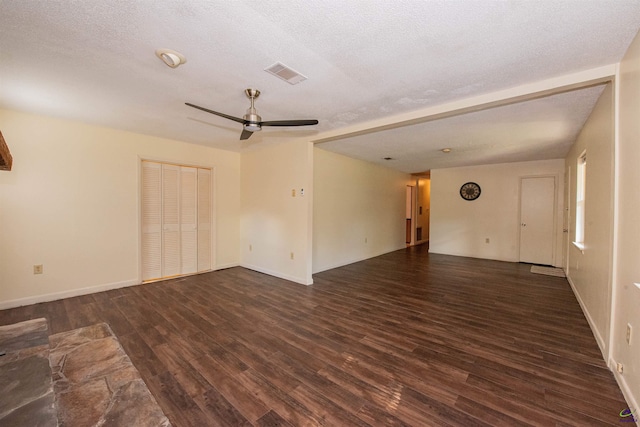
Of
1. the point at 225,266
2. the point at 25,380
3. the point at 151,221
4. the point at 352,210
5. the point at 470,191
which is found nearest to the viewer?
the point at 25,380

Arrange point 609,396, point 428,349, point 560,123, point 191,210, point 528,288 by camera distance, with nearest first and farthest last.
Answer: point 609,396
point 428,349
point 560,123
point 528,288
point 191,210

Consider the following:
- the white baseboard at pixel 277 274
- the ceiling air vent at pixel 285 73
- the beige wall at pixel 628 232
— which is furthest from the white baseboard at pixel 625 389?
the white baseboard at pixel 277 274

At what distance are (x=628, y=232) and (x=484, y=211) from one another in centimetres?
533

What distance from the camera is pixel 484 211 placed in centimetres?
661

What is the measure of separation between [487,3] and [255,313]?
3.43 metres

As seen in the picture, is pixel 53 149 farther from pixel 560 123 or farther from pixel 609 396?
pixel 560 123

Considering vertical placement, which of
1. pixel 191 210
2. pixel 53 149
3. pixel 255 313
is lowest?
pixel 255 313

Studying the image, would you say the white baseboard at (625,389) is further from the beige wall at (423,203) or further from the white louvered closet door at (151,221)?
the beige wall at (423,203)

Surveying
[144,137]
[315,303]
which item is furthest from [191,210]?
[315,303]

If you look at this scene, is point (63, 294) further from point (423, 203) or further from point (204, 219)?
point (423, 203)

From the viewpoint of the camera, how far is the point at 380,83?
2.36 m

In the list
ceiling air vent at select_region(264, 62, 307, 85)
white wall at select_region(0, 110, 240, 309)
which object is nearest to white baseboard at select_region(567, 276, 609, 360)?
ceiling air vent at select_region(264, 62, 307, 85)

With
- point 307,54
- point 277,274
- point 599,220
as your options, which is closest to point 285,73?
point 307,54

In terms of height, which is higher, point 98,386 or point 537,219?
point 537,219
